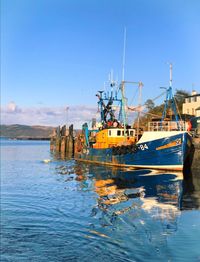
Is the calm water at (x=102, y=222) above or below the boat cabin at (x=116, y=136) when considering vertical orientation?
below

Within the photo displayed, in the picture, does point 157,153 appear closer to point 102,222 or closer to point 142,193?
point 142,193

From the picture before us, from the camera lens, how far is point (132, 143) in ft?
121

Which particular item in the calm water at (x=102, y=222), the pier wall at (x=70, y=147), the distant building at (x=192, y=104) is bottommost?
the calm water at (x=102, y=222)

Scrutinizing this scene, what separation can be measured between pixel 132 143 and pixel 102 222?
23.0 metres

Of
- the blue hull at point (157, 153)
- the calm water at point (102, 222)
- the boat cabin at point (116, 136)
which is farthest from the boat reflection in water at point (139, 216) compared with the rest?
the boat cabin at point (116, 136)

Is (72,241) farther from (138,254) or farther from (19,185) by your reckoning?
(19,185)

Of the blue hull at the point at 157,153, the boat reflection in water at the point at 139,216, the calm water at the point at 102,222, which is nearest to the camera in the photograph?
the calm water at the point at 102,222

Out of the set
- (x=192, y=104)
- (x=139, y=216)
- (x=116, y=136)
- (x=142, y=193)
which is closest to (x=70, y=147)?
(x=192, y=104)

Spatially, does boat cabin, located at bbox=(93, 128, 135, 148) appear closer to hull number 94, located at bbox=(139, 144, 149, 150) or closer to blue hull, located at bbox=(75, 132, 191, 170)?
blue hull, located at bbox=(75, 132, 191, 170)

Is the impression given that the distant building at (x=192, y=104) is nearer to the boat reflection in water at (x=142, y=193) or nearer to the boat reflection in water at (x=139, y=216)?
the boat reflection in water at (x=142, y=193)

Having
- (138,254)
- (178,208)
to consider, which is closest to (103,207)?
(178,208)

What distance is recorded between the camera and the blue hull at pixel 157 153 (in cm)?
3067

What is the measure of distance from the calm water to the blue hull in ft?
19.5

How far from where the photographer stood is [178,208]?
54.1 ft
